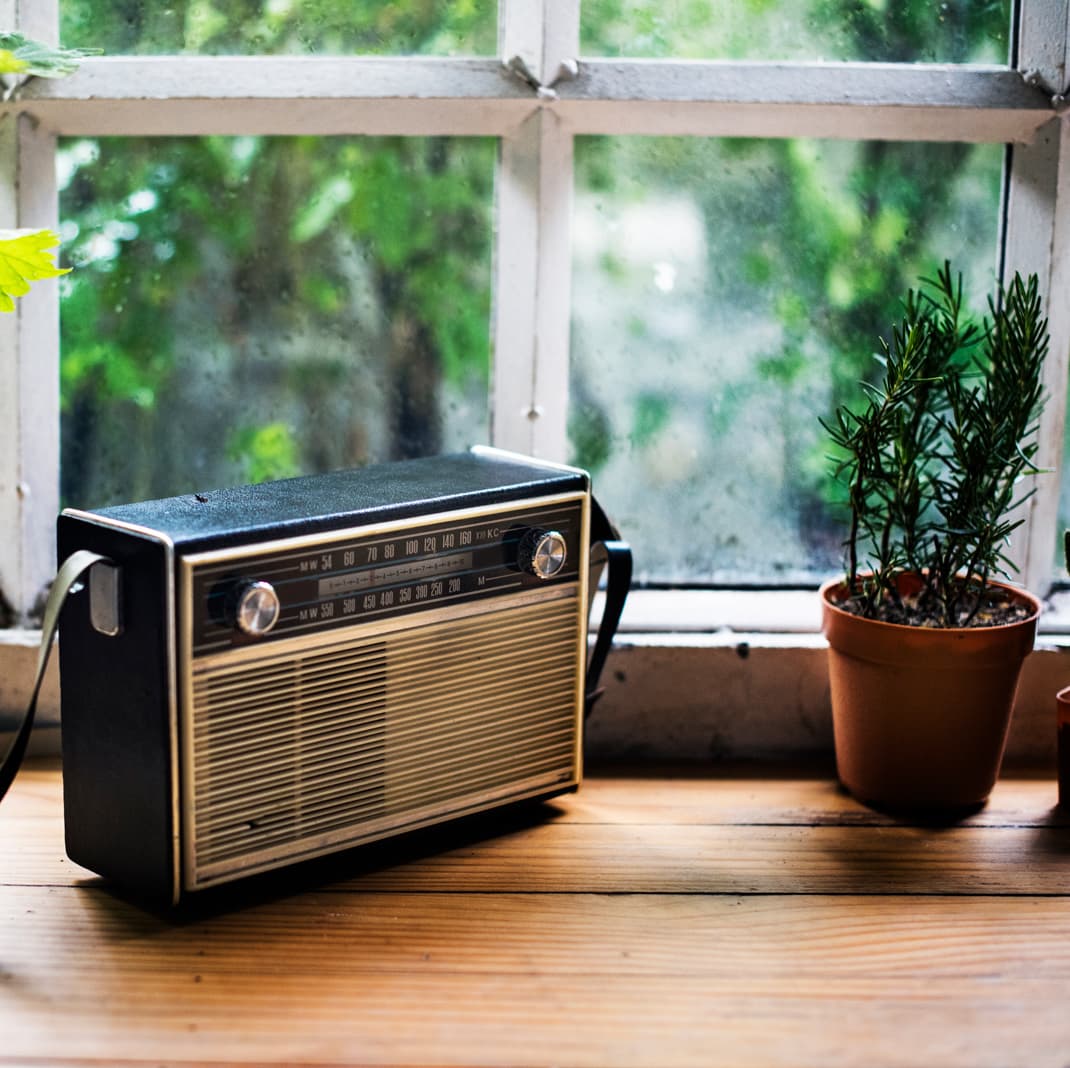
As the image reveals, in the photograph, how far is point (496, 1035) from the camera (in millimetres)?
1064

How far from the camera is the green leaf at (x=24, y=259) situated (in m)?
1.20

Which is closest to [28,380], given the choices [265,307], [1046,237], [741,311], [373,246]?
[265,307]

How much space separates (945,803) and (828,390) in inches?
17.1

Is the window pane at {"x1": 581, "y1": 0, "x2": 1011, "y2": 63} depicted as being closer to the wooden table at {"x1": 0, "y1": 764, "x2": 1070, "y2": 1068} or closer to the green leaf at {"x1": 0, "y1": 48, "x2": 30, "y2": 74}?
the green leaf at {"x1": 0, "y1": 48, "x2": 30, "y2": 74}

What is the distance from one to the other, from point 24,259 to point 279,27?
0.44 meters

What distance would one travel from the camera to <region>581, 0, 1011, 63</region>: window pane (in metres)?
1.52

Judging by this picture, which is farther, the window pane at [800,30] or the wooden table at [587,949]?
the window pane at [800,30]

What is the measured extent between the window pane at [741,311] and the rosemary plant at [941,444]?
0.55 feet

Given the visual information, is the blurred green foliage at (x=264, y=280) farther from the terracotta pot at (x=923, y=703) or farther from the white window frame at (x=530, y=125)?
the terracotta pot at (x=923, y=703)

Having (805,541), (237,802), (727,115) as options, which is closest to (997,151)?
(727,115)

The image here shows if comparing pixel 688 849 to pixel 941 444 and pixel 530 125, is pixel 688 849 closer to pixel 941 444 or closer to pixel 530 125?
pixel 941 444

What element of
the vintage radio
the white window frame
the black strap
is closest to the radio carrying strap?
the vintage radio

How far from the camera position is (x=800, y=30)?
5.03 feet

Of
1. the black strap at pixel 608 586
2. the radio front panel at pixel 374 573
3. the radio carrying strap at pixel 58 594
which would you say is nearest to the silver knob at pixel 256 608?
the radio front panel at pixel 374 573
